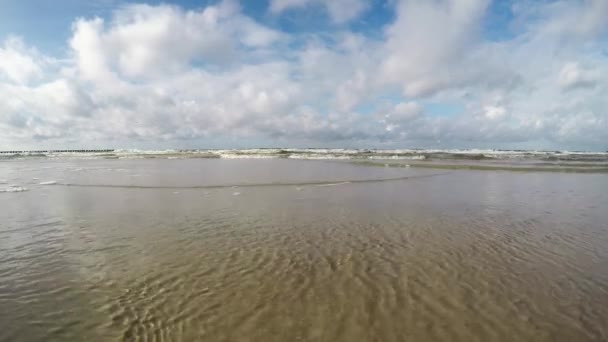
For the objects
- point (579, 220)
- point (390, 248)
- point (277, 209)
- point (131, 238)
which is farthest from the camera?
point (277, 209)

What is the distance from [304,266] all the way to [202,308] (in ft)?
8.31

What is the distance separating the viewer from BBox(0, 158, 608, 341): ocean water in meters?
4.95

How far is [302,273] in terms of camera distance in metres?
6.89

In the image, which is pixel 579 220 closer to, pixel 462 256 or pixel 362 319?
pixel 462 256

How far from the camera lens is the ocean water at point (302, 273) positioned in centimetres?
495

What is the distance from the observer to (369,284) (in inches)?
251

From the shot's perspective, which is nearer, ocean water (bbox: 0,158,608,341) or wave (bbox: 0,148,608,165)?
ocean water (bbox: 0,158,608,341)

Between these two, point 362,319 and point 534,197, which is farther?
point 534,197

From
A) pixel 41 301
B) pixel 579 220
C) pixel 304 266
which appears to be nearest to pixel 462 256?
pixel 304 266

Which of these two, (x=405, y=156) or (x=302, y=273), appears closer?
(x=302, y=273)

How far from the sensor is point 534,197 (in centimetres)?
1667

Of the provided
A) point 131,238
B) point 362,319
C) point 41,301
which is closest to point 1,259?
point 131,238

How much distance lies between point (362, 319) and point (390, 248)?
3.75m

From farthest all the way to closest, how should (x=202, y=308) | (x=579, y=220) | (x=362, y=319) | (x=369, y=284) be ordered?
(x=579, y=220), (x=369, y=284), (x=202, y=308), (x=362, y=319)
